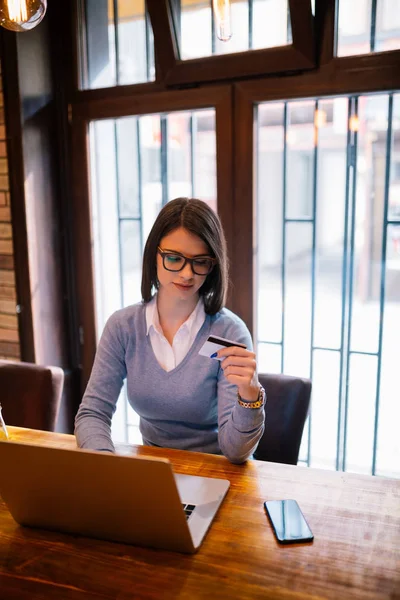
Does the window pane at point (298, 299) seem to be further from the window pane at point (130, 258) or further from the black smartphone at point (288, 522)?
the black smartphone at point (288, 522)

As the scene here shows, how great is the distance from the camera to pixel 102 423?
1.56m

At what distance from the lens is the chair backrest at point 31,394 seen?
1.90 m

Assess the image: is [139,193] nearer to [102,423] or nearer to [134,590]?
[102,423]

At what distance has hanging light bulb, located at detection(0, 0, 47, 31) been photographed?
1248 mm

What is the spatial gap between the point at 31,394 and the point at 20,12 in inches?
47.8

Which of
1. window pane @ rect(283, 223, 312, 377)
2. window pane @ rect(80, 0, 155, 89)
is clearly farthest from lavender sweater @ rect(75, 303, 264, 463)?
window pane @ rect(80, 0, 155, 89)

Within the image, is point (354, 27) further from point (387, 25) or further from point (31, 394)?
point (31, 394)

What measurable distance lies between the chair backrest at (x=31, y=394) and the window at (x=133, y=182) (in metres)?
0.81

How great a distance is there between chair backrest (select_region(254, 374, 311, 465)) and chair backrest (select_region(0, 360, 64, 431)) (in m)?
0.74

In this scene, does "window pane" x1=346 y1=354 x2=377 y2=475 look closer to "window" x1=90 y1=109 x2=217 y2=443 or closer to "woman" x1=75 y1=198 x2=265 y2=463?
"woman" x1=75 y1=198 x2=265 y2=463

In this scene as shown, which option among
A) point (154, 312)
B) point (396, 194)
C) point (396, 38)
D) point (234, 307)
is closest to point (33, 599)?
point (154, 312)

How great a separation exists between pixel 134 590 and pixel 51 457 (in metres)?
0.28

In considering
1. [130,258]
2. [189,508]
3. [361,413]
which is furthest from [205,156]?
[189,508]

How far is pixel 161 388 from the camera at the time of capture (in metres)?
1.62
